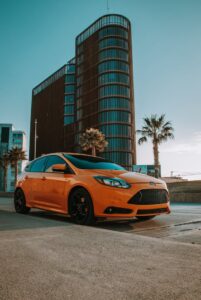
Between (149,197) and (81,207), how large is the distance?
3.89 feet

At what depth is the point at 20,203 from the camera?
6.83m

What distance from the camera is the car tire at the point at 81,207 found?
4.59 metres

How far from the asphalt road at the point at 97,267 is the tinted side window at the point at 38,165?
2.83 m

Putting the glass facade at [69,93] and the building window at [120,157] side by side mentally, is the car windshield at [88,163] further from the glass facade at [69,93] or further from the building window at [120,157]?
the glass facade at [69,93]

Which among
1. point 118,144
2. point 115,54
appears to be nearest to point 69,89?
point 115,54

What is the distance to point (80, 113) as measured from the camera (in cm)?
7538

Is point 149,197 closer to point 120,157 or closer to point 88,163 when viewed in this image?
point 88,163

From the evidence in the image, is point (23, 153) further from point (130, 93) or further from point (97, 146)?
point (130, 93)

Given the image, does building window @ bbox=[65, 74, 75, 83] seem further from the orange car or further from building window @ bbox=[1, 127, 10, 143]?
the orange car

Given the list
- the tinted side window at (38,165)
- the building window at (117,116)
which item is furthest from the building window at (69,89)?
the tinted side window at (38,165)

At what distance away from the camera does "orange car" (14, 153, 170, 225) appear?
445 cm

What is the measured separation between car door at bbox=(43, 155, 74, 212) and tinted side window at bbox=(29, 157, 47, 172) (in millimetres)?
207

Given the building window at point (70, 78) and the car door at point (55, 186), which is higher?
the building window at point (70, 78)

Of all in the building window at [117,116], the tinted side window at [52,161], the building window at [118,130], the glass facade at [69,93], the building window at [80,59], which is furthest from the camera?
the glass facade at [69,93]
